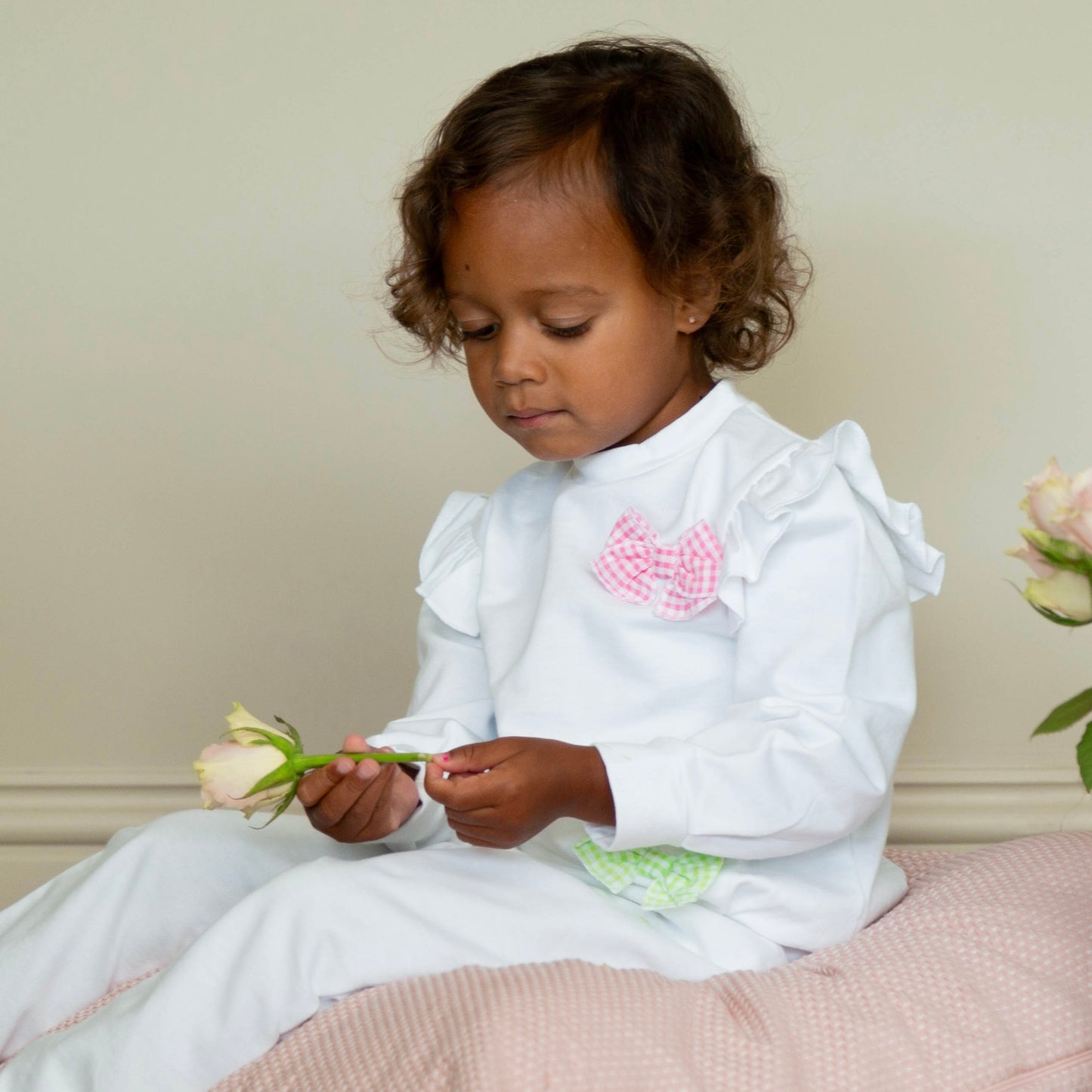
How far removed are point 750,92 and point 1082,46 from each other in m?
0.42

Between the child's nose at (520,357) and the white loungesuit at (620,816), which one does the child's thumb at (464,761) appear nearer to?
the white loungesuit at (620,816)

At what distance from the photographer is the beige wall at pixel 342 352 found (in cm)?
182

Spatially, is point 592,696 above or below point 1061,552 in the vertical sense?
below

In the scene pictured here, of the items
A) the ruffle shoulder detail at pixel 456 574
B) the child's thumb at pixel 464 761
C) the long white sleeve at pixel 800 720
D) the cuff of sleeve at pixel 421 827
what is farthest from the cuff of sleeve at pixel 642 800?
the ruffle shoulder detail at pixel 456 574

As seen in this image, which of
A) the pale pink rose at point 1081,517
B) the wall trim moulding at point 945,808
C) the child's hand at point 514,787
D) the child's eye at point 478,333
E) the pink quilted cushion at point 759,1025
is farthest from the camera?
the wall trim moulding at point 945,808

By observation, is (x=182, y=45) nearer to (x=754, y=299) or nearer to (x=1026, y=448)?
(x=754, y=299)

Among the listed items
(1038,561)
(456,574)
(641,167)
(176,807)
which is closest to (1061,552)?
(1038,561)

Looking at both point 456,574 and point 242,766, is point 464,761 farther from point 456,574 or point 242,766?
point 456,574

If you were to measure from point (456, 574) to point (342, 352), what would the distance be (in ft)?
1.86

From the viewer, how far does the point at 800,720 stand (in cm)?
115

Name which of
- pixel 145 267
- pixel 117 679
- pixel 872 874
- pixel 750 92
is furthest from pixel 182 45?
pixel 872 874

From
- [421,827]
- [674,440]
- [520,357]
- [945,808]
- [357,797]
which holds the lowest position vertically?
[945,808]

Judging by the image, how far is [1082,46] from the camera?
5.89 ft

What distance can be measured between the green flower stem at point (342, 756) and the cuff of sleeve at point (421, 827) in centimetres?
19
